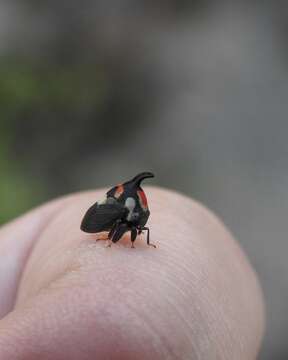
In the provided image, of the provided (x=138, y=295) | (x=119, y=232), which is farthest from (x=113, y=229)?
A: (x=138, y=295)

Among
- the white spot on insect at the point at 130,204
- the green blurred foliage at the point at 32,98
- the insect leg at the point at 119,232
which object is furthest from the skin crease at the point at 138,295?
the green blurred foliage at the point at 32,98

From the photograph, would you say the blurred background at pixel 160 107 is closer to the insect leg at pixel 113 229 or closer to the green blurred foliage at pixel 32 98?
the green blurred foliage at pixel 32 98

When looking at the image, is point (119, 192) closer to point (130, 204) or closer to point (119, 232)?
point (130, 204)

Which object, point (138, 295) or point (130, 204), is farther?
point (130, 204)

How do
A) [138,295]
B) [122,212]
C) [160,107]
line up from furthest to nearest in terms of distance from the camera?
[160,107] < [122,212] < [138,295]

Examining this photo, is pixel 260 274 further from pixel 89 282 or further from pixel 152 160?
pixel 89 282

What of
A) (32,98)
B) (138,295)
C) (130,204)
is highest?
(32,98)

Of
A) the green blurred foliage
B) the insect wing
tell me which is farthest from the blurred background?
the insect wing

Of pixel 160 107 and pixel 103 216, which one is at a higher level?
pixel 160 107
